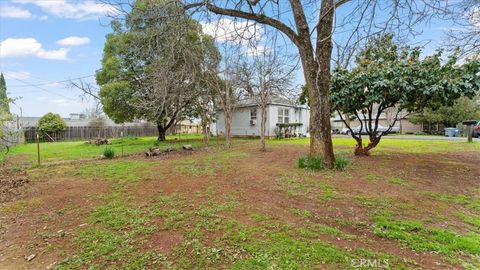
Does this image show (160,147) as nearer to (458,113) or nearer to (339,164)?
(339,164)

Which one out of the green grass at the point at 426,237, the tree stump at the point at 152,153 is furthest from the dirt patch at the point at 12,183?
the green grass at the point at 426,237

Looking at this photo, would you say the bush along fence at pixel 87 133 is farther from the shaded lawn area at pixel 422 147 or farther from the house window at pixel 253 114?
the shaded lawn area at pixel 422 147

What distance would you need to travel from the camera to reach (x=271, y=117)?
21.8 m

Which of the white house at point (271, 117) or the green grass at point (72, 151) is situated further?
the white house at point (271, 117)

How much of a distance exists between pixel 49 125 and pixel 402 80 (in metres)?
26.7

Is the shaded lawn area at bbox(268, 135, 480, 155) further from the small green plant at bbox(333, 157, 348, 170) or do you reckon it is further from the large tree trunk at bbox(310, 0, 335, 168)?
the large tree trunk at bbox(310, 0, 335, 168)

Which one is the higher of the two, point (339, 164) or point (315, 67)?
point (315, 67)

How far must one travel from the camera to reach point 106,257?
2.79 metres

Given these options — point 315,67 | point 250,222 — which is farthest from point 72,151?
point 250,222

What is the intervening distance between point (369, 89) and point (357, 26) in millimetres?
4801

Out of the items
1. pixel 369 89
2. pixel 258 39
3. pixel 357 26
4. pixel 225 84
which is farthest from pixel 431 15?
pixel 225 84

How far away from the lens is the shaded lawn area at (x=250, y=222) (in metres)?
2.71

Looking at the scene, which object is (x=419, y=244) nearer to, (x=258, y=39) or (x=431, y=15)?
(x=431, y=15)

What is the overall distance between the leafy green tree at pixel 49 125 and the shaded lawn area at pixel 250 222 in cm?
2133
